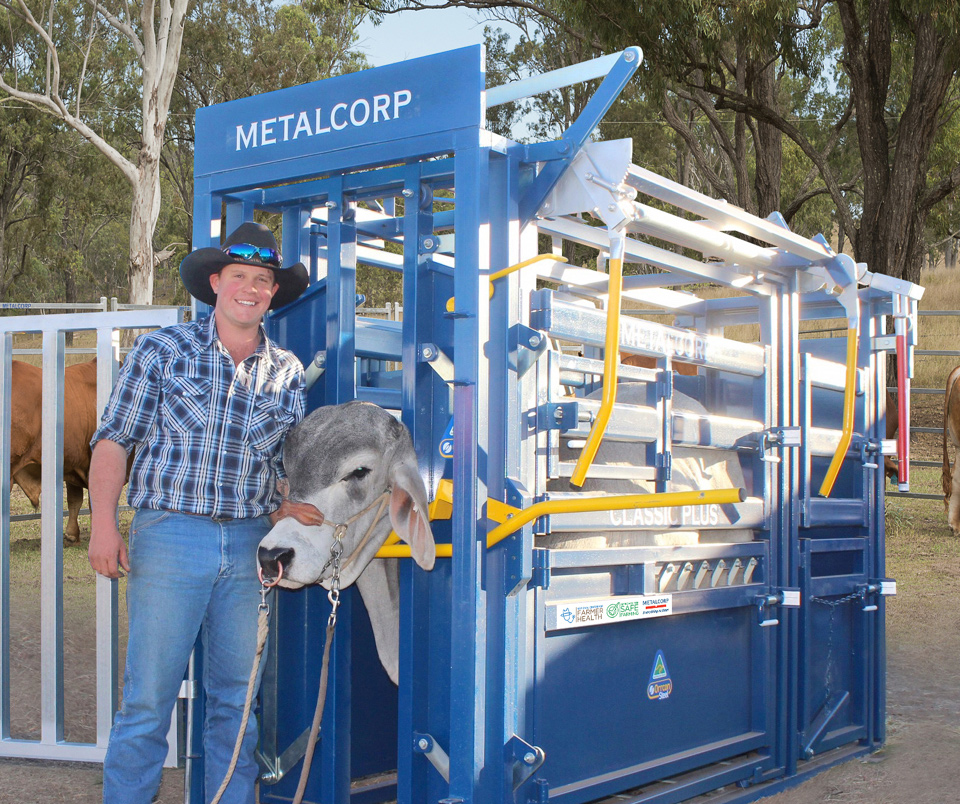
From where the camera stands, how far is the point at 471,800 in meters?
3.41

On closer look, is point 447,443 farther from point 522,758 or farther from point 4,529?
point 4,529

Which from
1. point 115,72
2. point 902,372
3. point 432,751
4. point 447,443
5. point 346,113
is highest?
point 115,72

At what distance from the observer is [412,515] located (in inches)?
137

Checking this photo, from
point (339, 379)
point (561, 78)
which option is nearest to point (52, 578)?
point (339, 379)

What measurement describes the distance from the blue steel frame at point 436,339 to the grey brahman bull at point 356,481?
6.0 inches

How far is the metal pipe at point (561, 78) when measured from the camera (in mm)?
3418

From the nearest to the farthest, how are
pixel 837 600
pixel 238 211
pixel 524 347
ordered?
pixel 524 347 → pixel 238 211 → pixel 837 600

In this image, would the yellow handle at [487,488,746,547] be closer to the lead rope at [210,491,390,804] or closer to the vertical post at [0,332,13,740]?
the lead rope at [210,491,390,804]

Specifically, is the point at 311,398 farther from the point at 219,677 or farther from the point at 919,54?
the point at 919,54

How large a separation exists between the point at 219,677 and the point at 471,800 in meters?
0.98

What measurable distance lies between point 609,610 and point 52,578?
2.64m

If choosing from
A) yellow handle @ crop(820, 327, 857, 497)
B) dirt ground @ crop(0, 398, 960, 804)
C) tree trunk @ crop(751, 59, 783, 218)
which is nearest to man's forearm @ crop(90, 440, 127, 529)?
dirt ground @ crop(0, 398, 960, 804)

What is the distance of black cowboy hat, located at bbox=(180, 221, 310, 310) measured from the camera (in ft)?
12.1

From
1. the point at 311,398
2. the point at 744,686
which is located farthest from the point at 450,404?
the point at 744,686
